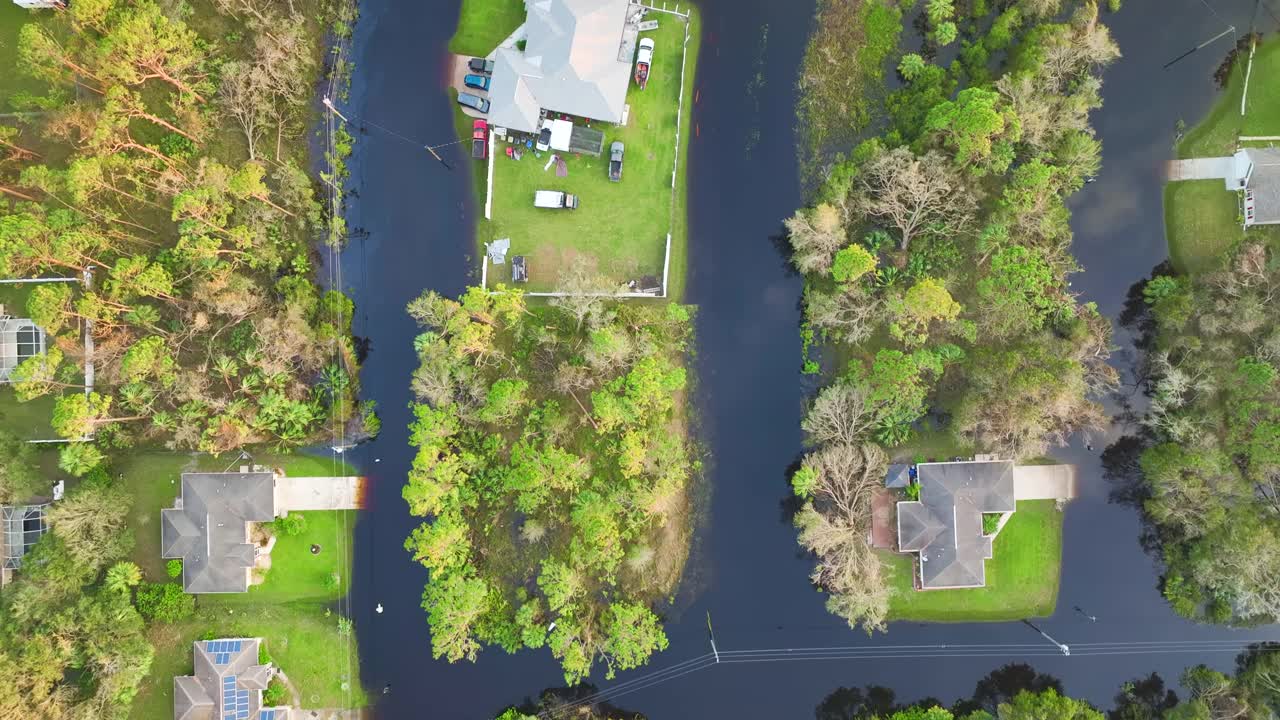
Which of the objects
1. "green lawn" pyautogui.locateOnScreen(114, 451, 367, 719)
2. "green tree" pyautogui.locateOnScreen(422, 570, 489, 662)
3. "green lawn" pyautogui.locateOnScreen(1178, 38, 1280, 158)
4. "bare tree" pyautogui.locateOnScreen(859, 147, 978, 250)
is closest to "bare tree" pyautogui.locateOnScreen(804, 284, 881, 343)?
"bare tree" pyautogui.locateOnScreen(859, 147, 978, 250)

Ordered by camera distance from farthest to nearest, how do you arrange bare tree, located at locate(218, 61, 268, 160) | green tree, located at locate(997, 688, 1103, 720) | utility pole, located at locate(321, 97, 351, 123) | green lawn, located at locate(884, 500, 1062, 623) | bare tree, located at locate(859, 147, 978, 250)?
1. utility pole, located at locate(321, 97, 351, 123)
2. green lawn, located at locate(884, 500, 1062, 623)
3. bare tree, located at locate(218, 61, 268, 160)
4. green tree, located at locate(997, 688, 1103, 720)
5. bare tree, located at locate(859, 147, 978, 250)

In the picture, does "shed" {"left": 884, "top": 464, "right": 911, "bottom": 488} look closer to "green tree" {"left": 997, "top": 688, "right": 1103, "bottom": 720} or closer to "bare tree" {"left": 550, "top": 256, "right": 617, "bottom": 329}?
"green tree" {"left": 997, "top": 688, "right": 1103, "bottom": 720}

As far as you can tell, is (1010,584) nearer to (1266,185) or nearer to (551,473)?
(1266,185)

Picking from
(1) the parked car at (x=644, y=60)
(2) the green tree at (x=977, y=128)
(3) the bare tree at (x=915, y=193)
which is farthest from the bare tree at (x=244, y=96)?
(2) the green tree at (x=977, y=128)

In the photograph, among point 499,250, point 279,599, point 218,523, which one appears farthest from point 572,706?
point 499,250

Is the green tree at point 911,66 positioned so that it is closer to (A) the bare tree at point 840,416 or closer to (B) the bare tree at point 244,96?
(A) the bare tree at point 840,416

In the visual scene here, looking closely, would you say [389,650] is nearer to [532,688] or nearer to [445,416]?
[532,688]

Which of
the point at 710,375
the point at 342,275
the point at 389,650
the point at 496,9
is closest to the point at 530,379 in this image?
the point at 710,375
